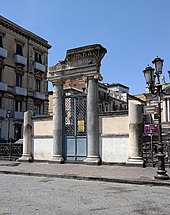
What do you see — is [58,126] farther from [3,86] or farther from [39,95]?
[39,95]

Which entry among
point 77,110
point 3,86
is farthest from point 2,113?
point 77,110

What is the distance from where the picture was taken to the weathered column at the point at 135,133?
42.9ft

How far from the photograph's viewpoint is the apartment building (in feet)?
113

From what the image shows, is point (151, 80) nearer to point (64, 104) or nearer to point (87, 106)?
point (87, 106)

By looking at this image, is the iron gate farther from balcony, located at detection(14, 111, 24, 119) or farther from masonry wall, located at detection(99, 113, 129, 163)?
balcony, located at detection(14, 111, 24, 119)

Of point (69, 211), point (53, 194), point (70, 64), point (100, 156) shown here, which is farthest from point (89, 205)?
point (70, 64)

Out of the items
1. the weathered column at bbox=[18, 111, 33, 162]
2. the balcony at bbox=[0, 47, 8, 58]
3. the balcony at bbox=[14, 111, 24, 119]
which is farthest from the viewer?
the balcony at bbox=[14, 111, 24, 119]

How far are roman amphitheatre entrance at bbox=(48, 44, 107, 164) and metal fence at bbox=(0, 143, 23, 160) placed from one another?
12.3 feet

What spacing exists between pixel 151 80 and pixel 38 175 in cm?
599

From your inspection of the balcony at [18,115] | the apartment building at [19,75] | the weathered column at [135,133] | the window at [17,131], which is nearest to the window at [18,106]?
the apartment building at [19,75]

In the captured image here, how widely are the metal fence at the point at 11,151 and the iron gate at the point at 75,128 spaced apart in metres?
4.20

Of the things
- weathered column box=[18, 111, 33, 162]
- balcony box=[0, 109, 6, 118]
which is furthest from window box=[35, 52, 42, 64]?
weathered column box=[18, 111, 33, 162]

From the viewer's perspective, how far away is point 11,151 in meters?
18.3

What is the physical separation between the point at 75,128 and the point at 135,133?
3600 millimetres
